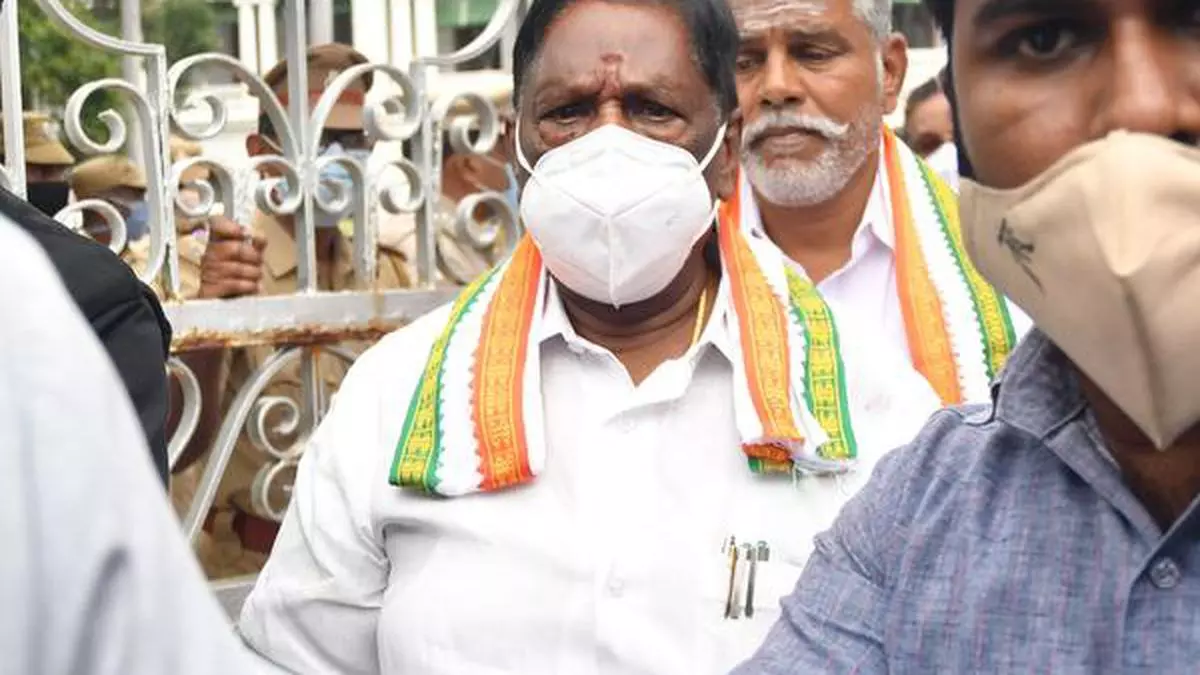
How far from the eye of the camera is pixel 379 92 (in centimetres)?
353

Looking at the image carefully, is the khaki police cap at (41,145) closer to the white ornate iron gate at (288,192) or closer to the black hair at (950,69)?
the white ornate iron gate at (288,192)

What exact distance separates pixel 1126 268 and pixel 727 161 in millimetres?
1491

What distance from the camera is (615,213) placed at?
8.23 ft

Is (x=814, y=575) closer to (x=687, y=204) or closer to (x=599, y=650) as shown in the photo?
(x=599, y=650)

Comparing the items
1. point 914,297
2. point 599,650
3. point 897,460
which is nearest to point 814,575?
point 897,460

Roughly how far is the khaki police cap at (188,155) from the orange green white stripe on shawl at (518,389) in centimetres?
88

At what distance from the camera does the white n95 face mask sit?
8.20 ft

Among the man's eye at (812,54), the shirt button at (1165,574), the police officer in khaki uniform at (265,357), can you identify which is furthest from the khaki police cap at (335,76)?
the shirt button at (1165,574)

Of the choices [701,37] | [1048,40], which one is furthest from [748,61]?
[1048,40]

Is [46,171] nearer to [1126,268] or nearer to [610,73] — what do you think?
[610,73]

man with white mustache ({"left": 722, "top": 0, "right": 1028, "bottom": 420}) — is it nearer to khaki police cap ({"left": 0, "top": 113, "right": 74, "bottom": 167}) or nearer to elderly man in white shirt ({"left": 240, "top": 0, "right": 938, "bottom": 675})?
elderly man in white shirt ({"left": 240, "top": 0, "right": 938, "bottom": 675})

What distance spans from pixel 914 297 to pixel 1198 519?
6.20 ft

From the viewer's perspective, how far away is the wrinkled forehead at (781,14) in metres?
3.42

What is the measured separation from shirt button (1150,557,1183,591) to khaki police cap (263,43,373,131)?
8.01ft
